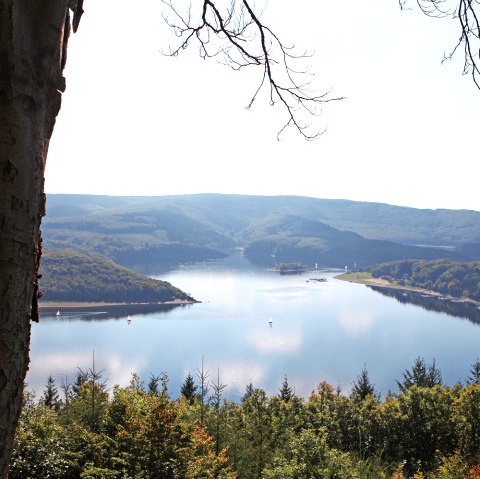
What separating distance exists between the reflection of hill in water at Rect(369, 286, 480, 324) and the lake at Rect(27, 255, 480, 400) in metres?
1.52

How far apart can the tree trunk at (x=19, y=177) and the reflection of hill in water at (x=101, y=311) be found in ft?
316

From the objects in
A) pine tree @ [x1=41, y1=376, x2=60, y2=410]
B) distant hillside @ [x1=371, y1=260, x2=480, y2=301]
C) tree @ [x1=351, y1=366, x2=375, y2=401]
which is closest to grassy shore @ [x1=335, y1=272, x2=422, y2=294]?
distant hillside @ [x1=371, y1=260, x2=480, y2=301]

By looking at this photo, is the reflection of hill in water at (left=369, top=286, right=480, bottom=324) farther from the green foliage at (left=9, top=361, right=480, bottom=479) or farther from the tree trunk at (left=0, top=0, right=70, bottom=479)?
the tree trunk at (left=0, top=0, right=70, bottom=479)

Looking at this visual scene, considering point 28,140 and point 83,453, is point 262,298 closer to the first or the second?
point 83,453

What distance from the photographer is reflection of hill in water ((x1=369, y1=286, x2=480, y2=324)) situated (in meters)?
105

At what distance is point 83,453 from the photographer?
8.70 meters

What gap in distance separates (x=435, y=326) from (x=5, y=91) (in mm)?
95845

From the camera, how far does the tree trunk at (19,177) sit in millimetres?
1243

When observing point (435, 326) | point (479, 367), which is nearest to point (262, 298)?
point (435, 326)

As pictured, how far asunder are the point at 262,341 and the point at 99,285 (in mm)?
57454

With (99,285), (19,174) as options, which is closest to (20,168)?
(19,174)

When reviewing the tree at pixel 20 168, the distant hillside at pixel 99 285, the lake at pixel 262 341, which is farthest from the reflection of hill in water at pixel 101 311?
the tree at pixel 20 168

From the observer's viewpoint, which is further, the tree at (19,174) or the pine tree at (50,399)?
the pine tree at (50,399)

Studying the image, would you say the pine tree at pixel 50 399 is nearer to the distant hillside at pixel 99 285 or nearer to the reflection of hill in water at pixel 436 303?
the distant hillside at pixel 99 285
